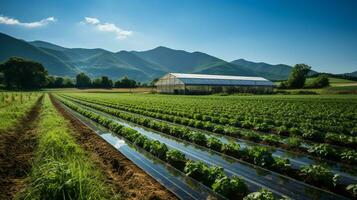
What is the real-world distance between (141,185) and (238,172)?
2.99 m

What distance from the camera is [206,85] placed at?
7125 cm

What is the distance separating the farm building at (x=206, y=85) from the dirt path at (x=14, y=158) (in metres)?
57.6

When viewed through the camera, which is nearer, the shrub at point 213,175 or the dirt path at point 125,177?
the dirt path at point 125,177

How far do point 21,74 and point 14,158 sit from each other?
111 m

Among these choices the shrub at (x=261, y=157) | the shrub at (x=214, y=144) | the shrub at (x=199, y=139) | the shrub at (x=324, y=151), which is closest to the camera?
the shrub at (x=261, y=157)

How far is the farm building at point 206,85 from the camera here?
69.9 m

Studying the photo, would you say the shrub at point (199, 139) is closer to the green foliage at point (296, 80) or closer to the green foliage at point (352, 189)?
the green foliage at point (352, 189)

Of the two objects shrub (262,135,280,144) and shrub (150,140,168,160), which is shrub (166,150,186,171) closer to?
shrub (150,140,168,160)

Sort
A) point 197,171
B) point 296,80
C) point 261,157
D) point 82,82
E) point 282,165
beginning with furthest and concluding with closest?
point 82,82
point 296,80
point 261,157
point 282,165
point 197,171

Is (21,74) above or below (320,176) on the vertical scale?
above

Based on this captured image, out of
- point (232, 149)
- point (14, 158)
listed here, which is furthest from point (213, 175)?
point (14, 158)

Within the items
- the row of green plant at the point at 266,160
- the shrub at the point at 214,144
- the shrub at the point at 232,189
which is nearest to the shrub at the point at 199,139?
the row of green plant at the point at 266,160

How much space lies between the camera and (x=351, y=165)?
7.96 m

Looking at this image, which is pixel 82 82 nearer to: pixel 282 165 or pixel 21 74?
pixel 21 74
